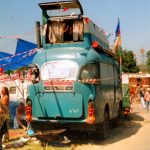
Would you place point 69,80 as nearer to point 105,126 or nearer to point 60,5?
point 105,126

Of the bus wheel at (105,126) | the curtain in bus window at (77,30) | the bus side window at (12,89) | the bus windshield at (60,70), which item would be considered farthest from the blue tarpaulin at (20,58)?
the bus wheel at (105,126)

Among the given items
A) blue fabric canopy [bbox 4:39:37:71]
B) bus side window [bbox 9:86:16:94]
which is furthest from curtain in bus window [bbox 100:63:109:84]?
bus side window [bbox 9:86:16:94]

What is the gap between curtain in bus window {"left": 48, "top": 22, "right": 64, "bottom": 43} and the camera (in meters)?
13.7

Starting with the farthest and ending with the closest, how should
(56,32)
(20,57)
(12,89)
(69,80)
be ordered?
(12,89)
(20,57)
(56,32)
(69,80)

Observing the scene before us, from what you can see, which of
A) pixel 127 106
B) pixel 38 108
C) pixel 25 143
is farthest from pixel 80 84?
pixel 127 106

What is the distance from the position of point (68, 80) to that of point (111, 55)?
13.7 ft

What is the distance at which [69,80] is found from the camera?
12047 mm

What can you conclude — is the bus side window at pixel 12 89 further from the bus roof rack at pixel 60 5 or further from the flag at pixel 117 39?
the bus roof rack at pixel 60 5

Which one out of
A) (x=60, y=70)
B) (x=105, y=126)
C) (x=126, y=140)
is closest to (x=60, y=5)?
(x=60, y=70)

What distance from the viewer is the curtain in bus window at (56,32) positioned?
13.7 metres

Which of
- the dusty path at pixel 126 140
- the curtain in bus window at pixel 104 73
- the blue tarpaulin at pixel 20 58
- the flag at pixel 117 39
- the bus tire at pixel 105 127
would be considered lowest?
the dusty path at pixel 126 140

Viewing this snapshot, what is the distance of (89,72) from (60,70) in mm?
904

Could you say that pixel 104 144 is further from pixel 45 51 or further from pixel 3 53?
pixel 3 53

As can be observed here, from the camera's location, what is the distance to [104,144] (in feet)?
40.8
